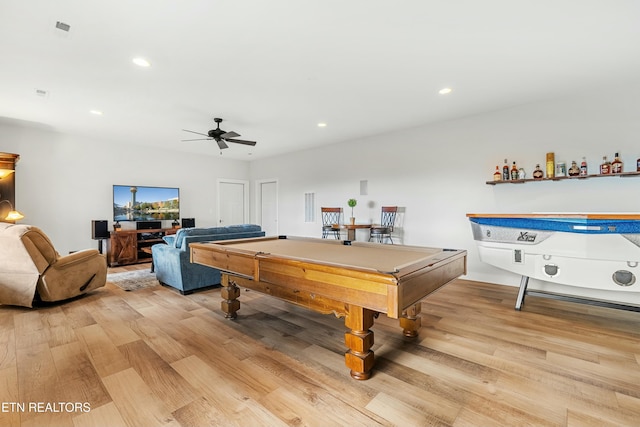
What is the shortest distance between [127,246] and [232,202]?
2.87m

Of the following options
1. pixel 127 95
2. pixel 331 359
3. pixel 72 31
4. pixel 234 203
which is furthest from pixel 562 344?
A: pixel 234 203

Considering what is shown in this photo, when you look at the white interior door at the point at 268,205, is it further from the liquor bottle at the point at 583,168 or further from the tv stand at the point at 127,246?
the liquor bottle at the point at 583,168

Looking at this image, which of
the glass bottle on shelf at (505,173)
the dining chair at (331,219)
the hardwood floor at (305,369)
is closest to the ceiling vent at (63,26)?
the hardwood floor at (305,369)

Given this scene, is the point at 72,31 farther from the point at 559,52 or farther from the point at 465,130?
the point at 465,130

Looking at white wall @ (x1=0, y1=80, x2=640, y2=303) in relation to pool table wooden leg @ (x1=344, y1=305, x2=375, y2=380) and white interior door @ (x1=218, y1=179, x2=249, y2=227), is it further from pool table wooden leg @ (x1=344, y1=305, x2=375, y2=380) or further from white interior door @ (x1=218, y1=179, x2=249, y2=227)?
pool table wooden leg @ (x1=344, y1=305, x2=375, y2=380)

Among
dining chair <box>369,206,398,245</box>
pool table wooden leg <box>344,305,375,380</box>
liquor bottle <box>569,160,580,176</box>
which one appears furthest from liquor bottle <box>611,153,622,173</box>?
pool table wooden leg <box>344,305,375,380</box>

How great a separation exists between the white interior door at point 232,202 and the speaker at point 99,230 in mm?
2577

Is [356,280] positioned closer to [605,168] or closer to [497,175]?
[497,175]

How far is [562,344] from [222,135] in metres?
4.71

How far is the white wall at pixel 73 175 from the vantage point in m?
4.84

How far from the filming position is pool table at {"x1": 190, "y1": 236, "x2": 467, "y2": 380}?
1473 millimetres

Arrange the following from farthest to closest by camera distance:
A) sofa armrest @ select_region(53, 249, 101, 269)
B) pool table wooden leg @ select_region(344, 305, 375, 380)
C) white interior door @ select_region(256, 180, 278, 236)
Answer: white interior door @ select_region(256, 180, 278, 236) < sofa armrest @ select_region(53, 249, 101, 269) < pool table wooden leg @ select_region(344, 305, 375, 380)

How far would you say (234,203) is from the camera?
789 cm

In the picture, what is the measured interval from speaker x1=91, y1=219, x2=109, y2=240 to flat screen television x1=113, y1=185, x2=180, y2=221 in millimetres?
414
